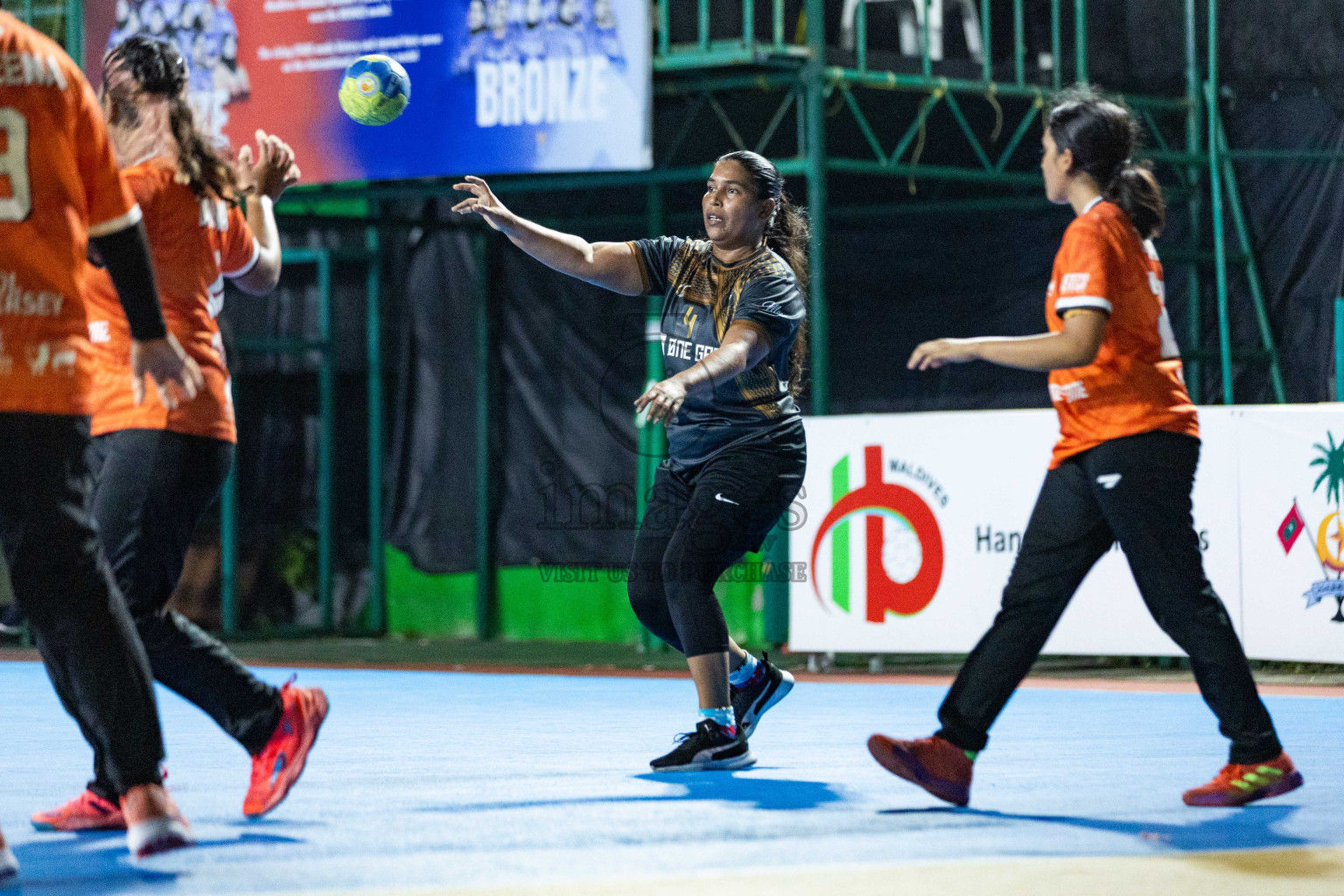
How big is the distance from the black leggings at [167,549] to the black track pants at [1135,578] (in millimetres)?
1837

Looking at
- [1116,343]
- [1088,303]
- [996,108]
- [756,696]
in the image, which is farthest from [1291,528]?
[1088,303]

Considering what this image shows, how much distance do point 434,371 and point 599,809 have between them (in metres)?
10.3

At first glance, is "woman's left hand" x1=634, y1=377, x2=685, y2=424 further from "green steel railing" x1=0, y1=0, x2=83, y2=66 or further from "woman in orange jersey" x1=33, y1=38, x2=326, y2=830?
"green steel railing" x1=0, y1=0, x2=83, y2=66

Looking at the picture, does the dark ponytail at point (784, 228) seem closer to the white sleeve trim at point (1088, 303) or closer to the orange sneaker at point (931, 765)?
the white sleeve trim at point (1088, 303)

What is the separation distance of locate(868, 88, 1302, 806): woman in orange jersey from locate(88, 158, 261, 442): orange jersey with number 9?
1862mm

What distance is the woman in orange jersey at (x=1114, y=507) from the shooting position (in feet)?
16.2

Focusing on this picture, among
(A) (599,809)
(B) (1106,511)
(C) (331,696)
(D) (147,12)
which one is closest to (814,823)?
(A) (599,809)

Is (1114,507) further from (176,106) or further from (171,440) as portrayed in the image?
(176,106)

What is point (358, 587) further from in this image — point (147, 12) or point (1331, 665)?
point (1331, 665)

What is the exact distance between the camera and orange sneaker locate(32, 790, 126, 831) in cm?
464

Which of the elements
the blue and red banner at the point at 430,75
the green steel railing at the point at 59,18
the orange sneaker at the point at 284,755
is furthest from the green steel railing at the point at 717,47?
the orange sneaker at the point at 284,755

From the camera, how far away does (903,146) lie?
12469mm

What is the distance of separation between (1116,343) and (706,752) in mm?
1892

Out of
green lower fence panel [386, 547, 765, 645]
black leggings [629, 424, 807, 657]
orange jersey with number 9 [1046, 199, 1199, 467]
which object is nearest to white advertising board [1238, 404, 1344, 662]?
black leggings [629, 424, 807, 657]
